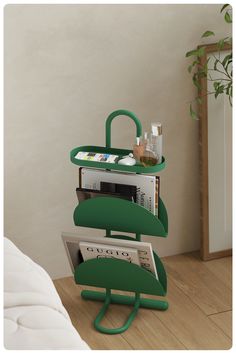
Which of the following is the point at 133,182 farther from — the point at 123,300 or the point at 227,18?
the point at 227,18

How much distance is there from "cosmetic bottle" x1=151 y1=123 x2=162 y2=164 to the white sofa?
0.74 meters

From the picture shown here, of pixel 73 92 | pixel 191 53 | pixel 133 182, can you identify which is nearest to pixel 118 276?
pixel 133 182

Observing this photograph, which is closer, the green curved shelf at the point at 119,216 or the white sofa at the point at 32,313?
the white sofa at the point at 32,313

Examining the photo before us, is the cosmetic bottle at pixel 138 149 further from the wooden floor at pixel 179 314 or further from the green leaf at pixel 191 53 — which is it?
the wooden floor at pixel 179 314

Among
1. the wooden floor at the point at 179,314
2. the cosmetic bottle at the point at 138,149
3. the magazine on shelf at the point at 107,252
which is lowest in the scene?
the wooden floor at the point at 179,314

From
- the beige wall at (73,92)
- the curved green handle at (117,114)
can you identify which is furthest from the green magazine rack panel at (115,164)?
the beige wall at (73,92)

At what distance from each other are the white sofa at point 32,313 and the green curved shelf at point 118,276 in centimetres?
66

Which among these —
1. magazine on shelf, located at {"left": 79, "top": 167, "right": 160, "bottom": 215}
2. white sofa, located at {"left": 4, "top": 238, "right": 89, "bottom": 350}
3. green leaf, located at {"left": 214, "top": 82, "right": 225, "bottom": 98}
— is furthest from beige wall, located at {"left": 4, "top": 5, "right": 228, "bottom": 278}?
white sofa, located at {"left": 4, "top": 238, "right": 89, "bottom": 350}

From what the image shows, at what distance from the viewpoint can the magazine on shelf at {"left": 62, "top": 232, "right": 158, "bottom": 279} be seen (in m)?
2.73

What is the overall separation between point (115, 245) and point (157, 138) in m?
0.42

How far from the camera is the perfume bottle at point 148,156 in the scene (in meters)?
2.71

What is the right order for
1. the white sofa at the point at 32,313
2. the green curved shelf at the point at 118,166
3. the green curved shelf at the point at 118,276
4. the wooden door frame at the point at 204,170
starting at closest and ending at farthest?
the white sofa at the point at 32,313
the green curved shelf at the point at 118,166
the green curved shelf at the point at 118,276
the wooden door frame at the point at 204,170

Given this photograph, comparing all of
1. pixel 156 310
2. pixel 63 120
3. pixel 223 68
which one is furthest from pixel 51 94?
pixel 156 310

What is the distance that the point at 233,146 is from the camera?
10.7 ft
